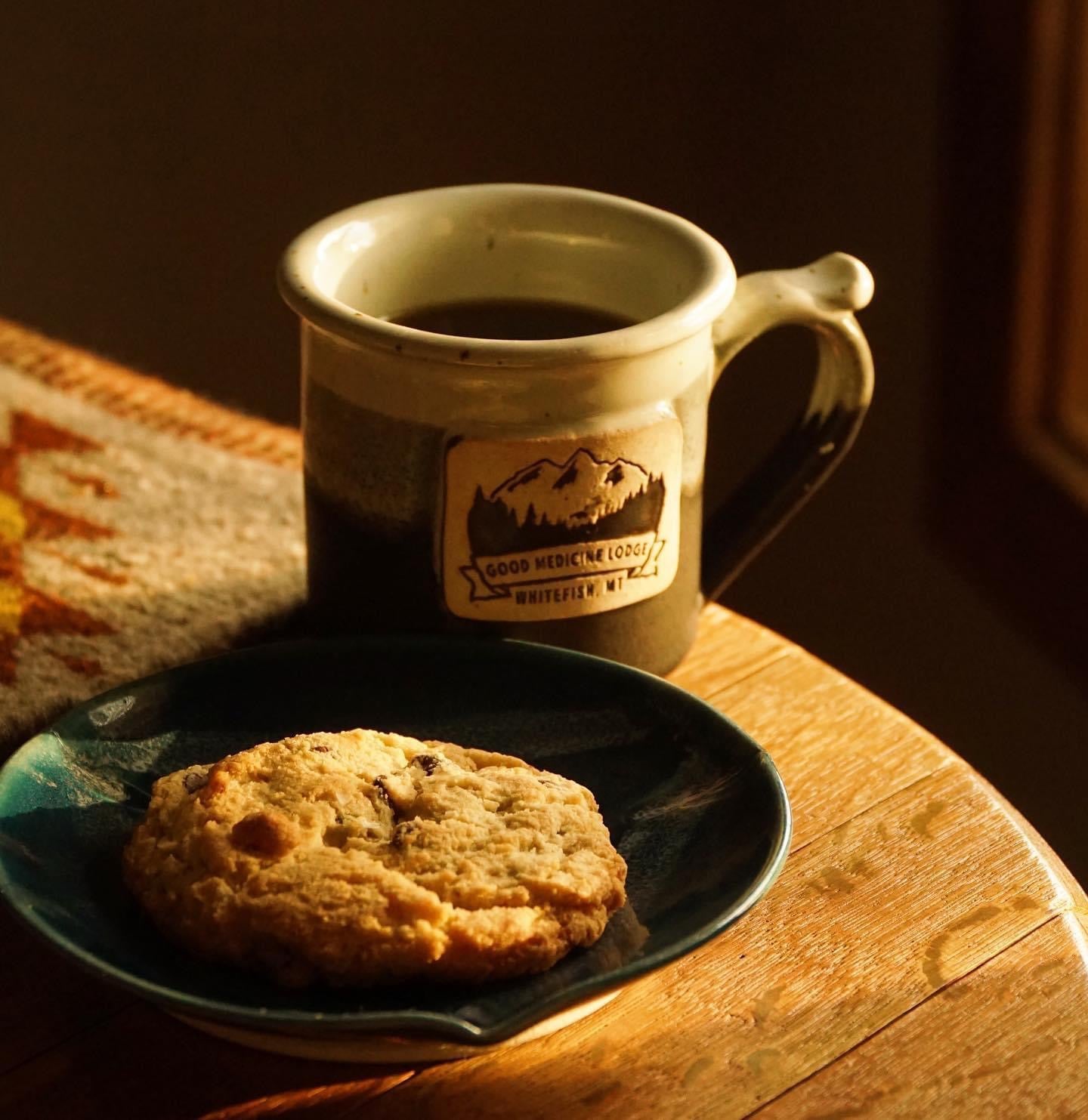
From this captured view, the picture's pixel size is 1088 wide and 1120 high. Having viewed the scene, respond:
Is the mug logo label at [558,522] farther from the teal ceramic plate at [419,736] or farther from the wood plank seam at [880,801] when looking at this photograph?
the wood plank seam at [880,801]

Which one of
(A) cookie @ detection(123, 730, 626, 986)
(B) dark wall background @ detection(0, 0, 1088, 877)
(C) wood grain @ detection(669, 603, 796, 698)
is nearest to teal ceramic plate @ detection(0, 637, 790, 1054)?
(A) cookie @ detection(123, 730, 626, 986)

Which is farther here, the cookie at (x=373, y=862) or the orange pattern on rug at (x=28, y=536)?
the orange pattern on rug at (x=28, y=536)

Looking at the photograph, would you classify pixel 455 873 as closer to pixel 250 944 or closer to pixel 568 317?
pixel 250 944

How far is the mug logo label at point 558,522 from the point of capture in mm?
613

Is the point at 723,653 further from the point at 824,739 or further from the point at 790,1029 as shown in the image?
the point at 790,1029

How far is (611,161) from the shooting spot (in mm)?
1648

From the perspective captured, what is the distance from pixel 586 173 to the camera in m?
1.64

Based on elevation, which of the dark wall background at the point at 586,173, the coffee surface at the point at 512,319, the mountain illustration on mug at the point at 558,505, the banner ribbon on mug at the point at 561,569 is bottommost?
the dark wall background at the point at 586,173

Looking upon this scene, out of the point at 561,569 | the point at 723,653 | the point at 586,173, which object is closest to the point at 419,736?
the point at 561,569

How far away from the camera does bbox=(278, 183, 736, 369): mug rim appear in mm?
583

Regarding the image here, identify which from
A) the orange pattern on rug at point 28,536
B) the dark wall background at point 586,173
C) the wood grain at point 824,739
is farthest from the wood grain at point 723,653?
the dark wall background at point 586,173

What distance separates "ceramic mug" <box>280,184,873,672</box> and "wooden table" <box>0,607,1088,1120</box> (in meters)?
0.15

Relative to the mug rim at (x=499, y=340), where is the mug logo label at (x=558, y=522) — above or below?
below

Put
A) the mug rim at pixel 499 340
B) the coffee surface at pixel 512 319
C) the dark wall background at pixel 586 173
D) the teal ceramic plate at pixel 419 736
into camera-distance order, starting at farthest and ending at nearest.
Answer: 1. the dark wall background at pixel 586 173
2. the coffee surface at pixel 512 319
3. the mug rim at pixel 499 340
4. the teal ceramic plate at pixel 419 736
